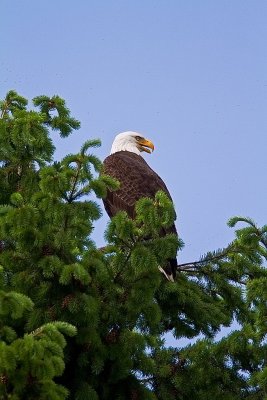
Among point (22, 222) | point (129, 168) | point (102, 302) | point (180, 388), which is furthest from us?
point (129, 168)

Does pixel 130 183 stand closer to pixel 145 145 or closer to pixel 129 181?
pixel 129 181

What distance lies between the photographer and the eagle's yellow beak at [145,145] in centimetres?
1248

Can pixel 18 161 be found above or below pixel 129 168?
below

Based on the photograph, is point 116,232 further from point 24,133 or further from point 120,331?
point 24,133

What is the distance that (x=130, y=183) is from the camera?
10.9 m

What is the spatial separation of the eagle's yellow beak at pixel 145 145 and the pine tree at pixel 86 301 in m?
5.41

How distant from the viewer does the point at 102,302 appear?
19.8 feet

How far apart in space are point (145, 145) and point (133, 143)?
160mm

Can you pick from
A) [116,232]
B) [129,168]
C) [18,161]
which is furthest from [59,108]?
[129,168]

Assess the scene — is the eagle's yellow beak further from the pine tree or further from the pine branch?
the pine tree

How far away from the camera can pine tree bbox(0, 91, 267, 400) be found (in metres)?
4.92

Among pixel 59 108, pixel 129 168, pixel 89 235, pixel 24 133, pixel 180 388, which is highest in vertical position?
pixel 129 168

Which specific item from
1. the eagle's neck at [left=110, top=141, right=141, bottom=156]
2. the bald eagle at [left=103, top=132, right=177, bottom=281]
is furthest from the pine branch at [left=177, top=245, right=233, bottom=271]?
the eagle's neck at [left=110, top=141, right=141, bottom=156]

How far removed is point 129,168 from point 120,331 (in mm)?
5103
